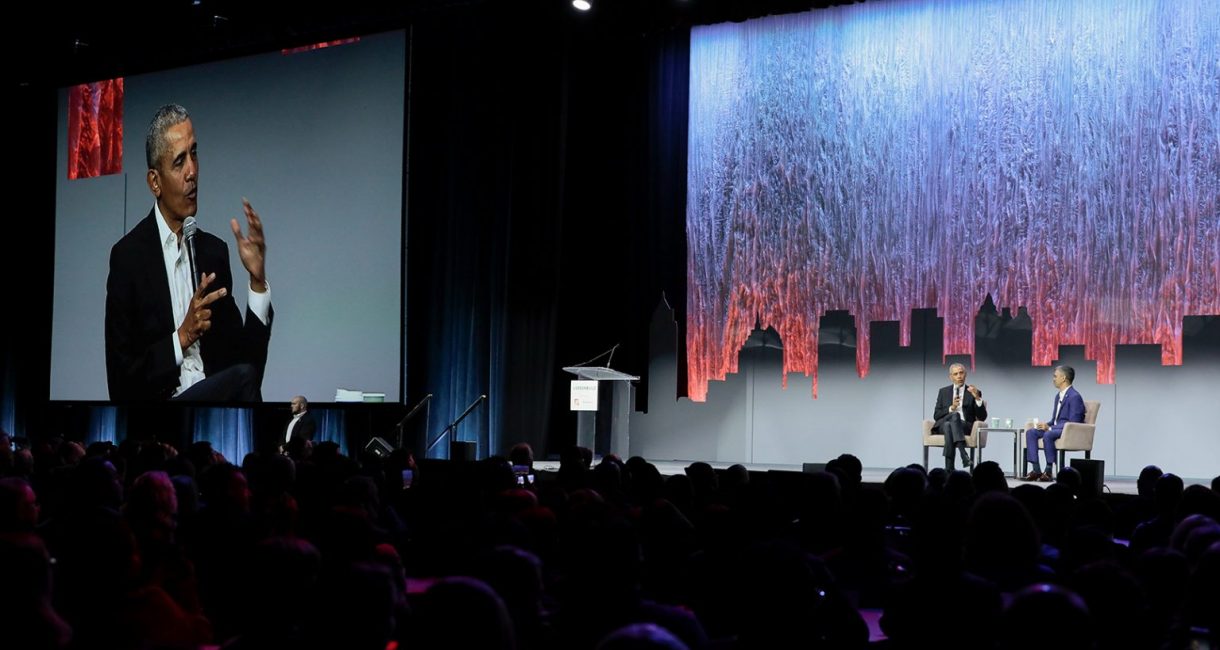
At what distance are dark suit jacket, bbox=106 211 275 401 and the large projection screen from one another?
4.9 inches

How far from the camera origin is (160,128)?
12438 mm

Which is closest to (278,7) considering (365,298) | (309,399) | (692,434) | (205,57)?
(205,57)

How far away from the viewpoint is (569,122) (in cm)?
1213

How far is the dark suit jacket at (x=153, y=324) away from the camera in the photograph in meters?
11.6

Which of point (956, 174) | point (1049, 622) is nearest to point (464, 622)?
point (1049, 622)

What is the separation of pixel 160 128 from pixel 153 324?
206cm

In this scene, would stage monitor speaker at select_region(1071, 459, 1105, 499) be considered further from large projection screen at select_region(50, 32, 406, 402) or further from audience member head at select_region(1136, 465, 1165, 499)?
large projection screen at select_region(50, 32, 406, 402)

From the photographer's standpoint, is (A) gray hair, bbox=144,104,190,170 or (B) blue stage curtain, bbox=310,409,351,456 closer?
(B) blue stage curtain, bbox=310,409,351,456

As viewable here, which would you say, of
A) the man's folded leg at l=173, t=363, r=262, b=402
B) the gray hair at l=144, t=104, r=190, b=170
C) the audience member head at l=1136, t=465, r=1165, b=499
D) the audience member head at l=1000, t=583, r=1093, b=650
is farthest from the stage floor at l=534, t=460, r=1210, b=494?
the audience member head at l=1000, t=583, r=1093, b=650

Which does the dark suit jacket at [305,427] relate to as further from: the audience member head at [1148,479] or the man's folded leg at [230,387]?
the audience member head at [1148,479]

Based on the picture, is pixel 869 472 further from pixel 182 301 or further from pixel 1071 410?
pixel 182 301

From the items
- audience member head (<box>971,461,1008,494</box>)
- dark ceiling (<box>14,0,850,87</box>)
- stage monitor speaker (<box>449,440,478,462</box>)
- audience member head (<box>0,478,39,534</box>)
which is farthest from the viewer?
dark ceiling (<box>14,0,850,87</box>)

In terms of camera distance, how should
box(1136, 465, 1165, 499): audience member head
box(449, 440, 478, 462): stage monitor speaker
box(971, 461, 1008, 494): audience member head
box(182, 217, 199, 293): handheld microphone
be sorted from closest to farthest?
box(971, 461, 1008, 494): audience member head < box(1136, 465, 1165, 499): audience member head < box(449, 440, 478, 462): stage monitor speaker < box(182, 217, 199, 293): handheld microphone

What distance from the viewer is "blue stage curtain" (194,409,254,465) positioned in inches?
491
